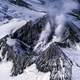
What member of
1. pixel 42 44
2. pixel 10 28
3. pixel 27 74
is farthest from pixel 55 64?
pixel 10 28

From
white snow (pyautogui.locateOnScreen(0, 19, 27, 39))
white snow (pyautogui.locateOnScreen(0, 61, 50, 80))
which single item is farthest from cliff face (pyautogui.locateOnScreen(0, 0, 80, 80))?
white snow (pyautogui.locateOnScreen(0, 61, 50, 80))

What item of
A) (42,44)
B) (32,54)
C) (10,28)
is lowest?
(32,54)

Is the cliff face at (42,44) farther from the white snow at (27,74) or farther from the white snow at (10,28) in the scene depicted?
the white snow at (27,74)

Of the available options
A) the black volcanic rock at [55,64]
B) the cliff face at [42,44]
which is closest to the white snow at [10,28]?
the cliff face at [42,44]

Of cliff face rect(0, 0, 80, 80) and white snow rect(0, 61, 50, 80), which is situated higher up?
cliff face rect(0, 0, 80, 80)

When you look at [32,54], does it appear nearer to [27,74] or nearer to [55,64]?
[27,74]

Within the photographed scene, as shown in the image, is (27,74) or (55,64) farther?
(27,74)

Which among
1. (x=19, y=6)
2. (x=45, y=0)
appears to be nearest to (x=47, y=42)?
(x=19, y=6)

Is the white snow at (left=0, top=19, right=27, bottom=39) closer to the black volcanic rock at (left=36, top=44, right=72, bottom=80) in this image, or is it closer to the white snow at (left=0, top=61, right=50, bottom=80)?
the white snow at (left=0, top=61, right=50, bottom=80)

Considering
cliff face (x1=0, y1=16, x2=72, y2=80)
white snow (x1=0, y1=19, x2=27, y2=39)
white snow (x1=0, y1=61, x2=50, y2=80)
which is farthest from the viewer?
white snow (x1=0, y1=19, x2=27, y2=39)

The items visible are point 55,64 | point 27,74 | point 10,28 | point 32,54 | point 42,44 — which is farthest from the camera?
point 10,28

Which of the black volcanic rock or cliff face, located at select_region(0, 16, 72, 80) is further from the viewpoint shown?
cliff face, located at select_region(0, 16, 72, 80)

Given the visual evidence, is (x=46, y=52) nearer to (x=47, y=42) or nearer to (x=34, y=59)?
(x=34, y=59)
